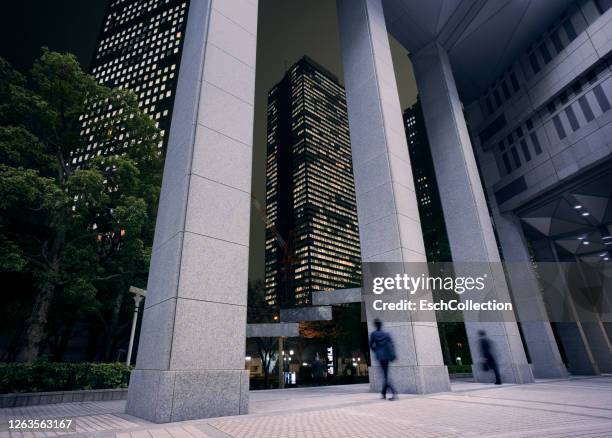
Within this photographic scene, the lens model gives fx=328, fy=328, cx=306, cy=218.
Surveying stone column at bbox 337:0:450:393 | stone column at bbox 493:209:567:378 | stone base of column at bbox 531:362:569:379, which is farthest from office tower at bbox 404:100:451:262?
stone column at bbox 337:0:450:393

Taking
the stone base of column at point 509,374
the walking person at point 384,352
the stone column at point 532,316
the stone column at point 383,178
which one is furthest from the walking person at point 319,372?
the walking person at point 384,352

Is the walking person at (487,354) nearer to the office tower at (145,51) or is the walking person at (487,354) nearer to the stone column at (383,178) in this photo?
the stone column at (383,178)

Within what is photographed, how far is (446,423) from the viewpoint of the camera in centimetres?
403

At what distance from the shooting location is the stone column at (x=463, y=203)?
12.6 meters

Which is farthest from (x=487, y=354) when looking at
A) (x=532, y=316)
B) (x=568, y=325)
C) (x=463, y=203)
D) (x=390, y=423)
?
(x=568, y=325)

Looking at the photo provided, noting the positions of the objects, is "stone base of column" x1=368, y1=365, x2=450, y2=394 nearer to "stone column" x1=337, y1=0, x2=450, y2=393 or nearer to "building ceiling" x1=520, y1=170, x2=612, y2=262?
"stone column" x1=337, y1=0, x2=450, y2=393

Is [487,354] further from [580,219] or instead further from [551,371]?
[580,219]

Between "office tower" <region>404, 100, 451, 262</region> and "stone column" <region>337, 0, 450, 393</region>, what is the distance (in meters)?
13.7

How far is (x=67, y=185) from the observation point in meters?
12.4

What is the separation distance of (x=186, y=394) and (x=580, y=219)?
76.0ft

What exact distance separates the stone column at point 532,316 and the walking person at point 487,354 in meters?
6.47

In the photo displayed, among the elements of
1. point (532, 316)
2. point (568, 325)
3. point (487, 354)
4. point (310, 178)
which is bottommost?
point (487, 354)

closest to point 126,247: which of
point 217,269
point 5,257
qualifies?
point 5,257

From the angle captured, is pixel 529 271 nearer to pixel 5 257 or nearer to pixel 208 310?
pixel 208 310
